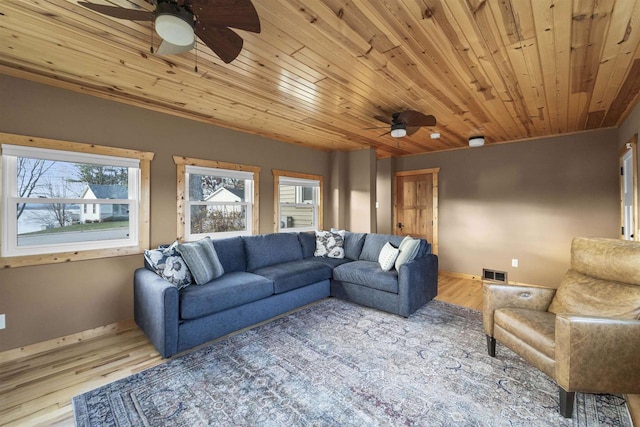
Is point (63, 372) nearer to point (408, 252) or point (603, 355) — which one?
point (408, 252)

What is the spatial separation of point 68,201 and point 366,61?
3.18m

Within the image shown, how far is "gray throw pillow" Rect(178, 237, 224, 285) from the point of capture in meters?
2.83

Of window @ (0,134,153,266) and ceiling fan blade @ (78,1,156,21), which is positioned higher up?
ceiling fan blade @ (78,1,156,21)

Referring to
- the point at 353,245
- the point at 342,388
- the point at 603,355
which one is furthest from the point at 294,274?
the point at 603,355

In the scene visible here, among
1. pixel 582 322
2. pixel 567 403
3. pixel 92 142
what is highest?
pixel 92 142

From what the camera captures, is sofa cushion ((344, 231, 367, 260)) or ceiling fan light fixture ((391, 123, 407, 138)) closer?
ceiling fan light fixture ((391, 123, 407, 138))

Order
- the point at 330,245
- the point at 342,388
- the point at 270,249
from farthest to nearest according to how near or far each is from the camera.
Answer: the point at 330,245, the point at 270,249, the point at 342,388

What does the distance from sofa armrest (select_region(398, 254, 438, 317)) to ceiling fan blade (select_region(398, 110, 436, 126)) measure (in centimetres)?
166

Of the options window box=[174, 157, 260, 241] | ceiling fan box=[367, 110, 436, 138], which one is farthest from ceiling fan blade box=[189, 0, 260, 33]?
window box=[174, 157, 260, 241]

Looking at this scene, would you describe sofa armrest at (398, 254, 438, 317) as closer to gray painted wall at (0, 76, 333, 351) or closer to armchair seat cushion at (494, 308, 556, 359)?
armchair seat cushion at (494, 308, 556, 359)

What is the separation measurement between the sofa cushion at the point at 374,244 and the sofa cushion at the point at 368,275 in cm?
14

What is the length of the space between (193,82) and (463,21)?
2.28m

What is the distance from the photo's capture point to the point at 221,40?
1.63 metres

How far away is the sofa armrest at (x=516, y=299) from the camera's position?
236 cm
